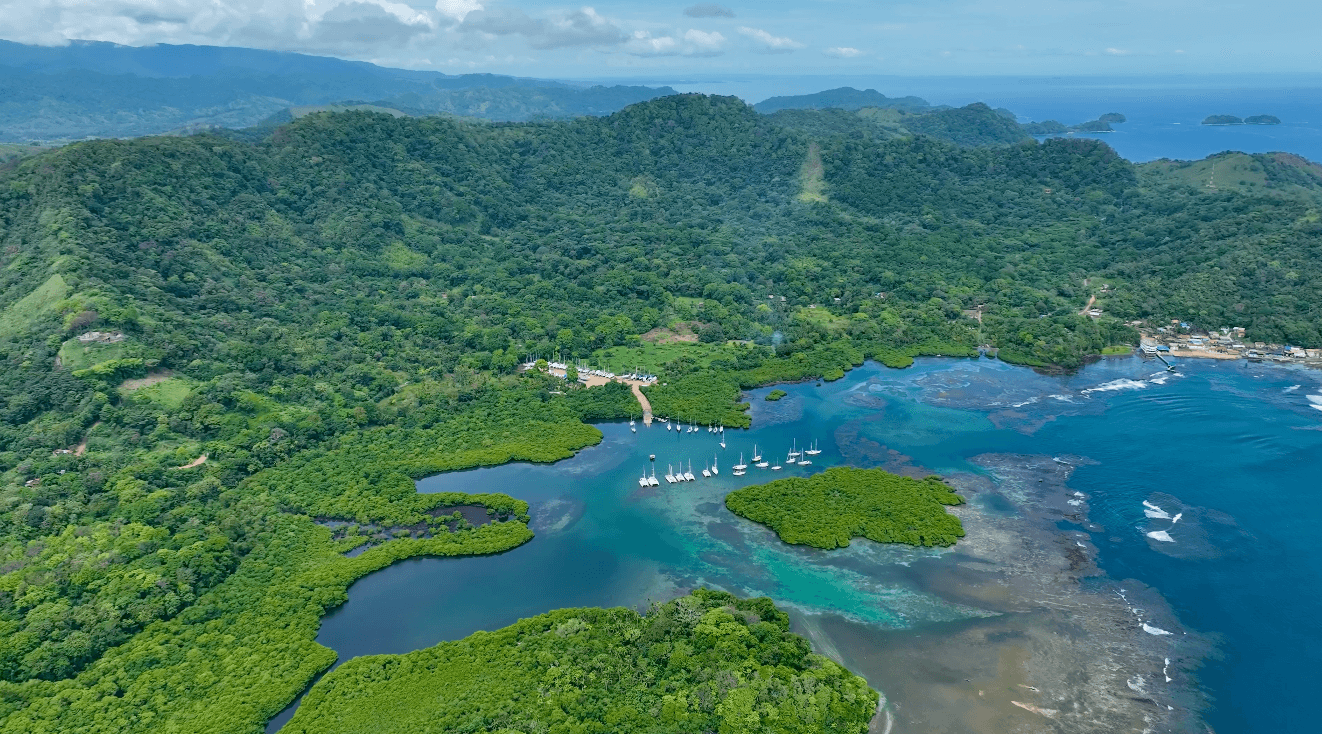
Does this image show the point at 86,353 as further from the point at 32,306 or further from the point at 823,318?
the point at 823,318

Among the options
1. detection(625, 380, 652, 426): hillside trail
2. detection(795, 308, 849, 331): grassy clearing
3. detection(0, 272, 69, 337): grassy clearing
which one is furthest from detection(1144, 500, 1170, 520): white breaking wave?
detection(0, 272, 69, 337): grassy clearing

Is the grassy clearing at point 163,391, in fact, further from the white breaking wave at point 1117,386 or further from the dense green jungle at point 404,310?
the white breaking wave at point 1117,386

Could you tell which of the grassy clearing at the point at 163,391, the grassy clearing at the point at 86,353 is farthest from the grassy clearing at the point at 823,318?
the grassy clearing at the point at 86,353

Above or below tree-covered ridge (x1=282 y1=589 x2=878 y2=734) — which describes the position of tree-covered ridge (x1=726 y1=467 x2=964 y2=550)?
above

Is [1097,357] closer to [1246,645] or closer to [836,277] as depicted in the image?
[836,277]

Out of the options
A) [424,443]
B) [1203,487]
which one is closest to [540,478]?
[424,443]

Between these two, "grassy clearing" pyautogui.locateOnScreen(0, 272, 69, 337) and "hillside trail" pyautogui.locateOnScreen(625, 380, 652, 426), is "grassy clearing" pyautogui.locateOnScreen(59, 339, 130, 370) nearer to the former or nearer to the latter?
"grassy clearing" pyautogui.locateOnScreen(0, 272, 69, 337)
